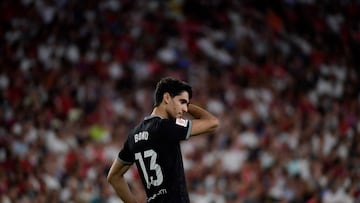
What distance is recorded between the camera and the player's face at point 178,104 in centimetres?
600

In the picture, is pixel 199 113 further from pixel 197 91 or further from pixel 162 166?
pixel 197 91

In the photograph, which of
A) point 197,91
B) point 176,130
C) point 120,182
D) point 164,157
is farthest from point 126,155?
point 197,91

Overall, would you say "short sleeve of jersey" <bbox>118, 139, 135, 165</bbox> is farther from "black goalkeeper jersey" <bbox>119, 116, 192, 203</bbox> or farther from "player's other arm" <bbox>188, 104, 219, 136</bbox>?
"player's other arm" <bbox>188, 104, 219, 136</bbox>

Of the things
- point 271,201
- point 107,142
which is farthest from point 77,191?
point 271,201

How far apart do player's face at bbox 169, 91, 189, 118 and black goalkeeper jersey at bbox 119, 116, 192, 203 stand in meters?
0.07

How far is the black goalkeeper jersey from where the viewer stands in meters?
5.93

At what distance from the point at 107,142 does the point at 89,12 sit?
4.16m

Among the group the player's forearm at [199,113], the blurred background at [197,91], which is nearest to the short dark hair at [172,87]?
the player's forearm at [199,113]

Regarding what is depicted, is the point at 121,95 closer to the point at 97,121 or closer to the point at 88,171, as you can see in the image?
the point at 97,121

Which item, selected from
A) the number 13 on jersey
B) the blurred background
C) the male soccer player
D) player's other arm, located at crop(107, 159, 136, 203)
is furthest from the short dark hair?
the blurred background

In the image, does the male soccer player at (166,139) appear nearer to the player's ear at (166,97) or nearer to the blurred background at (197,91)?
the player's ear at (166,97)

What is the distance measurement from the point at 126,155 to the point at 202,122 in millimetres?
595

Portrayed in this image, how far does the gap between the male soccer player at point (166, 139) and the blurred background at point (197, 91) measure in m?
5.19

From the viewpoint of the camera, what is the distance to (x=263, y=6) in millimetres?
18344
